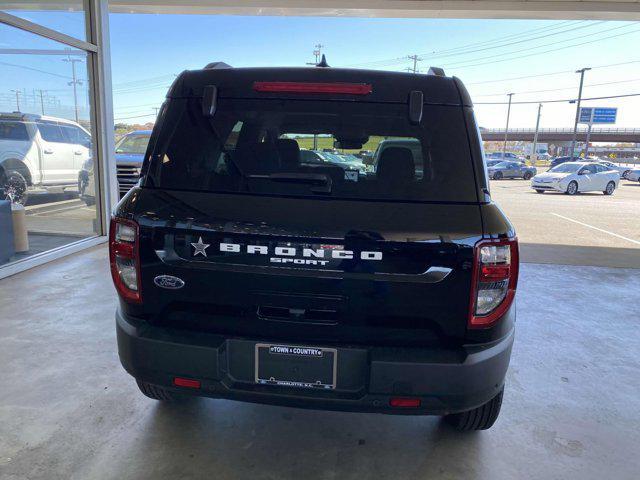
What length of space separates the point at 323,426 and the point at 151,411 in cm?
101

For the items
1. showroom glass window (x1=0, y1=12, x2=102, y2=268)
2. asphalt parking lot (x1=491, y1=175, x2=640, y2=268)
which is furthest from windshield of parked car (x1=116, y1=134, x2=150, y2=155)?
asphalt parking lot (x1=491, y1=175, x2=640, y2=268)

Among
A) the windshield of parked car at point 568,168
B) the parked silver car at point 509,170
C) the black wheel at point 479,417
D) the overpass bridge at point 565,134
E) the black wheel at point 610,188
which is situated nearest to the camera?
the black wheel at point 479,417

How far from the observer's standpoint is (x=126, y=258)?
2.02 meters

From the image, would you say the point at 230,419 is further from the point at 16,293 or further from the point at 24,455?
the point at 16,293

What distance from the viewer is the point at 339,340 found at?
6.21 feet

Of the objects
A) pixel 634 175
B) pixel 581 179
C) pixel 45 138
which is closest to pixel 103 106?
pixel 45 138

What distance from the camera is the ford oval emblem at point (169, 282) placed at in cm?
195

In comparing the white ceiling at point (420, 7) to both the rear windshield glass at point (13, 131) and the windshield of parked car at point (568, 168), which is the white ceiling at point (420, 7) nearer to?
the rear windshield glass at point (13, 131)

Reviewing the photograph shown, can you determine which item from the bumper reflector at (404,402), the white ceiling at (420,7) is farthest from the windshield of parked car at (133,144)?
the bumper reflector at (404,402)

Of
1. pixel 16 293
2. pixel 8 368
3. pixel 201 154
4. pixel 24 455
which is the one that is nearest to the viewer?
pixel 201 154

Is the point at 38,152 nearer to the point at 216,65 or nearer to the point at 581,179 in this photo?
the point at 216,65

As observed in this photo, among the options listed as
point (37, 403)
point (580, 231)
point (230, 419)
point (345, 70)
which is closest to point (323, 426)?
point (230, 419)

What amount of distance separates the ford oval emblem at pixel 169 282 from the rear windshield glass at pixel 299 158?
0.39 metres

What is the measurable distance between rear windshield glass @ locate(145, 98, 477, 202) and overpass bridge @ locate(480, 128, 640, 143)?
8782 centimetres
